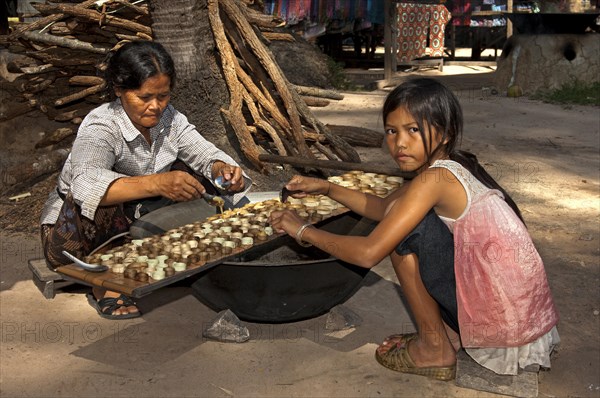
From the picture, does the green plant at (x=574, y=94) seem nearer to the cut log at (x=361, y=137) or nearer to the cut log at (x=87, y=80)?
the cut log at (x=361, y=137)

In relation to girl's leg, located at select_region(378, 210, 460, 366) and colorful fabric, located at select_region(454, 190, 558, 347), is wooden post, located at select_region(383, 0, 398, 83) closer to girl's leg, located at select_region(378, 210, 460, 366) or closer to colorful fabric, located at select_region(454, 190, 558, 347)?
girl's leg, located at select_region(378, 210, 460, 366)

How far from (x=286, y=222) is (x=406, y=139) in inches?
22.4

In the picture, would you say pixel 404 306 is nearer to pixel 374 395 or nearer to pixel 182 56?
pixel 374 395

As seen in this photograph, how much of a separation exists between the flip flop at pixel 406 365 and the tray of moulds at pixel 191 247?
661 mm

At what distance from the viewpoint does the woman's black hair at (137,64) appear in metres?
3.18

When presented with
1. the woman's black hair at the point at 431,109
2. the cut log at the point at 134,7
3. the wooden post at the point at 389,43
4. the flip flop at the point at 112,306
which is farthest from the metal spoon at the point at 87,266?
the wooden post at the point at 389,43

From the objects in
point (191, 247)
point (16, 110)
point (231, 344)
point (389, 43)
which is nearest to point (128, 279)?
point (191, 247)

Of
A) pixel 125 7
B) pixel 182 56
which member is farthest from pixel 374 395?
pixel 125 7

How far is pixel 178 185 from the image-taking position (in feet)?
9.91

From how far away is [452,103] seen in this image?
2.65m

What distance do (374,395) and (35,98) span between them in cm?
444

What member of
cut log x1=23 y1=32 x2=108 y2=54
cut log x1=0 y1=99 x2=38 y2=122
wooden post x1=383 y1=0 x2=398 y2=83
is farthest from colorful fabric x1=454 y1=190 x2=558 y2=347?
wooden post x1=383 y1=0 x2=398 y2=83

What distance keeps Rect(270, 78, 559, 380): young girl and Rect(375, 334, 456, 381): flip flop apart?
6.8 inches

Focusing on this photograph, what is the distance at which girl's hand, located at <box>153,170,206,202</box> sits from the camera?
3.01 m
